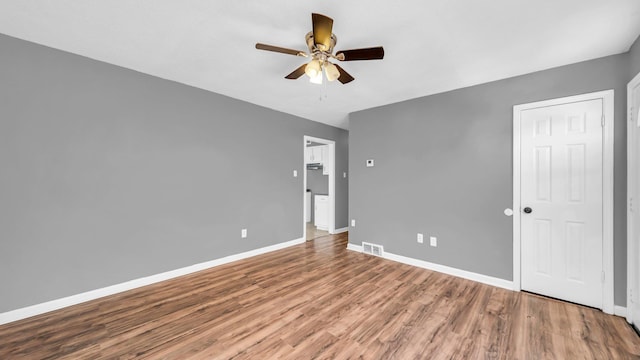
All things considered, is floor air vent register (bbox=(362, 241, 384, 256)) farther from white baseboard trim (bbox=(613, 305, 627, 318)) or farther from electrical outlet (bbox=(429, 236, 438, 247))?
white baseboard trim (bbox=(613, 305, 627, 318))

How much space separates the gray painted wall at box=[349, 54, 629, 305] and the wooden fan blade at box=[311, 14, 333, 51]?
2211 millimetres

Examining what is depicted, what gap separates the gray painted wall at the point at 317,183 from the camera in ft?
20.6

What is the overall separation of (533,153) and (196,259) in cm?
431

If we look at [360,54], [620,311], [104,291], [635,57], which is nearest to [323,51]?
[360,54]

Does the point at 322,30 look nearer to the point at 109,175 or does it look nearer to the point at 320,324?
the point at 320,324

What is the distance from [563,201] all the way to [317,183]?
15.9 ft

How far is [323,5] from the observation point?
1664 mm

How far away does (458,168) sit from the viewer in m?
3.14

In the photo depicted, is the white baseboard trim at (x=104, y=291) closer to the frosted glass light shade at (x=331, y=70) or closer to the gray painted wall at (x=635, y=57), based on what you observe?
the frosted glass light shade at (x=331, y=70)

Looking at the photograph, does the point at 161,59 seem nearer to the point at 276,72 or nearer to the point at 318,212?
the point at 276,72

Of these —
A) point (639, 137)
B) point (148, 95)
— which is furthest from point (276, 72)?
point (639, 137)

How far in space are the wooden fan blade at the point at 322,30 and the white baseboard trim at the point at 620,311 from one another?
3529mm

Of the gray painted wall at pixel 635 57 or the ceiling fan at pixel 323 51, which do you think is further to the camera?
the gray painted wall at pixel 635 57

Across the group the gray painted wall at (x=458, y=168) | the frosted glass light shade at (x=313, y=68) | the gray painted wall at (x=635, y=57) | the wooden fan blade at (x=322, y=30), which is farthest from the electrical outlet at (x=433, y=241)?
the wooden fan blade at (x=322, y=30)
